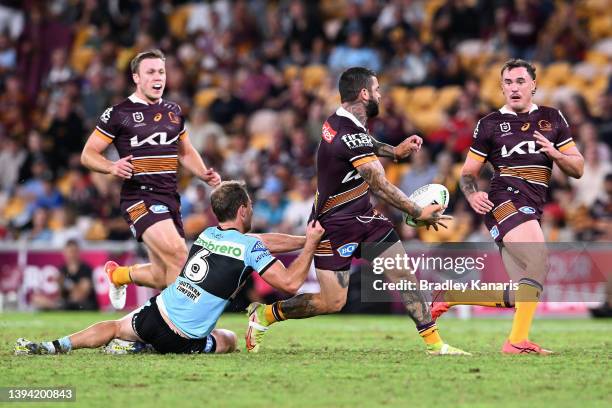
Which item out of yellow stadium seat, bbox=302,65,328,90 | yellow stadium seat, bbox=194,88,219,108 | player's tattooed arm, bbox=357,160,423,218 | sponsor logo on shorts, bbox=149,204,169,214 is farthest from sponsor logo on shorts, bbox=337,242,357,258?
yellow stadium seat, bbox=194,88,219,108

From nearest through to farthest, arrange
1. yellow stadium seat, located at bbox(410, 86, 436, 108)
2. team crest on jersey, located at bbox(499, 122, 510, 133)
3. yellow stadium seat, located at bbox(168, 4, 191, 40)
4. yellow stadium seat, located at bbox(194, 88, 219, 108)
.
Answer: team crest on jersey, located at bbox(499, 122, 510, 133)
yellow stadium seat, located at bbox(410, 86, 436, 108)
yellow stadium seat, located at bbox(194, 88, 219, 108)
yellow stadium seat, located at bbox(168, 4, 191, 40)

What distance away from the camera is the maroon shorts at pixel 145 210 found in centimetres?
1161

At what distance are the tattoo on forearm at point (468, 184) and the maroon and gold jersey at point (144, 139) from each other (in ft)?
9.98

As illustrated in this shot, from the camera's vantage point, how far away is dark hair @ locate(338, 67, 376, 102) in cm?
1038

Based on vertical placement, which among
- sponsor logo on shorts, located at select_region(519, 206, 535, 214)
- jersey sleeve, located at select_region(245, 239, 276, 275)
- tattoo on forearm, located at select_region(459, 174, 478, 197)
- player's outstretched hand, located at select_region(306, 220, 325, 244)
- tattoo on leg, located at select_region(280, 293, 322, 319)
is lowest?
tattoo on leg, located at select_region(280, 293, 322, 319)

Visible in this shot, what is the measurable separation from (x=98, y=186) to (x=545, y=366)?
1389 centimetres

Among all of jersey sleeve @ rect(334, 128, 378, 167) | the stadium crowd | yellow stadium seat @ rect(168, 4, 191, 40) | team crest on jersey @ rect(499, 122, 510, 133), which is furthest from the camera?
yellow stadium seat @ rect(168, 4, 191, 40)

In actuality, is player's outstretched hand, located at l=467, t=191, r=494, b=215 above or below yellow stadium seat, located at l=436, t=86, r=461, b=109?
below

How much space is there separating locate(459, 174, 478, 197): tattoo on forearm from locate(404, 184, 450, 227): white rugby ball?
1.30 feet

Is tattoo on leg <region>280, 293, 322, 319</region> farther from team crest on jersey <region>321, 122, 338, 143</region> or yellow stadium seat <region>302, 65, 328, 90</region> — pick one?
yellow stadium seat <region>302, 65, 328, 90</region>

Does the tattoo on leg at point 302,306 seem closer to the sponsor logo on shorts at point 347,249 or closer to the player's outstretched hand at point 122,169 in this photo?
the sponsor logo on shorts at point 347,249

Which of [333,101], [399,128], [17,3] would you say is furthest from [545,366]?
[17,3]

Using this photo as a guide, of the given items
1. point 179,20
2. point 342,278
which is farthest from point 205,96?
point 342,278

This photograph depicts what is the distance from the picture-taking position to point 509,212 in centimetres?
1055
